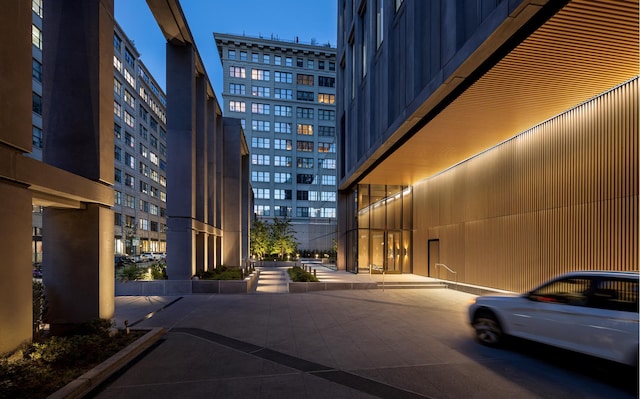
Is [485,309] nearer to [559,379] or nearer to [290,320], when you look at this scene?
[559,379]

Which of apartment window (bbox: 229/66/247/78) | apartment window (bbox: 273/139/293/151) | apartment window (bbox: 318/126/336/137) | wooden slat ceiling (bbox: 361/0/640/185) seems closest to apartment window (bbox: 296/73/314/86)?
apartment window (bbox: 318/126/336/137)

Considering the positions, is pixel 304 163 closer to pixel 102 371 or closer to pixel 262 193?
pixel 262 193

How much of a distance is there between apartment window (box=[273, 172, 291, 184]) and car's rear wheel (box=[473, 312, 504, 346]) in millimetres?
68298

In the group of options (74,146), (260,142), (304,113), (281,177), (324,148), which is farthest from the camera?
(324,148)

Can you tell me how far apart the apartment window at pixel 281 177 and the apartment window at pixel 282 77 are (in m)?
21.4

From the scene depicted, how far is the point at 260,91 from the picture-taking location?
253 feet

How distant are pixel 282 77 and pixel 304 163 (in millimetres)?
20377

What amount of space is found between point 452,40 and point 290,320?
9.48 m

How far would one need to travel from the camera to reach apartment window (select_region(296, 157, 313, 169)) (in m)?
76.9

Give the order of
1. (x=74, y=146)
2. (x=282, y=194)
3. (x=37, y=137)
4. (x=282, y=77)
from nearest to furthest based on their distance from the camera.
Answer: (x=74, y=146) → (x=37, y=137) → (x=282, y=194) → (x=282, y=77)

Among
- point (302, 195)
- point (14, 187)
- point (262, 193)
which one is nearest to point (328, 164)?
point (302, 195)

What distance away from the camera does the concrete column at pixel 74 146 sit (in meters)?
8.34

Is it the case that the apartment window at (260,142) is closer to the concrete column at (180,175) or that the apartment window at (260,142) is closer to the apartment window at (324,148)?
the apartment window at (324,148)

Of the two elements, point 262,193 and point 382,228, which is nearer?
point 382,228
